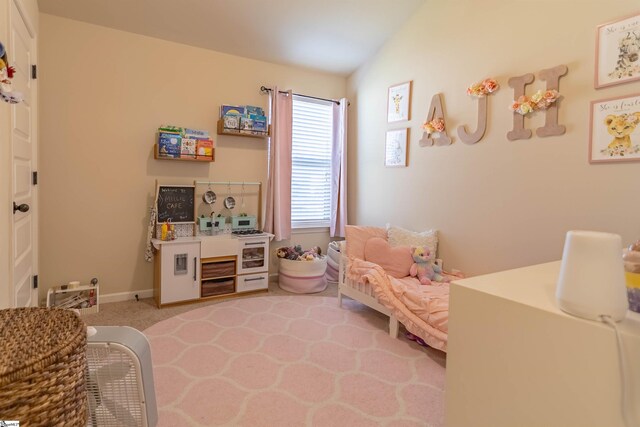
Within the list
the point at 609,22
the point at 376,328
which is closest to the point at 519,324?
the point at 376,328

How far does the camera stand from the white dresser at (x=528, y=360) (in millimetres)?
744

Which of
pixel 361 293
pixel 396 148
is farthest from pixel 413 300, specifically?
pixel 396 148

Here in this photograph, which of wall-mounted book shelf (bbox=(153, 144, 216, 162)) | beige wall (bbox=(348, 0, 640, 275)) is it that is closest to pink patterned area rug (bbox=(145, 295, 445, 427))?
beige wall (bbox=(348, 0, 640, 275))

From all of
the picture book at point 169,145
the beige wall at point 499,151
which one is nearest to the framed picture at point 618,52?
the beige wall at point 499,151

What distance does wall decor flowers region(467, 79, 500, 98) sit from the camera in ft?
8.83

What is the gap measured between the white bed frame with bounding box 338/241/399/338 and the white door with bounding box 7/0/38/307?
2.27 metres

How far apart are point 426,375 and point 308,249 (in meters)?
2.37

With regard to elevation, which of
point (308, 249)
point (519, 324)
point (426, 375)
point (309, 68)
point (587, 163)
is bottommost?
point (426, 375)

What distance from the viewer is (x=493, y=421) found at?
93 centimetres

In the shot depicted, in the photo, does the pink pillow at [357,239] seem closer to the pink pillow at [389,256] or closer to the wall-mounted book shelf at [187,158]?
the pink pillow at [389,256]

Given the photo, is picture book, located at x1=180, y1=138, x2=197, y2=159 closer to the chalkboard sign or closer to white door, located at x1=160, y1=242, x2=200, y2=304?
the chalkboard sign

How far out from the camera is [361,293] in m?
2.93

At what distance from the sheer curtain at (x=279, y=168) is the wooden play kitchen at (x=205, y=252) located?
0.67ft

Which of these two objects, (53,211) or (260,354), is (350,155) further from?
(53,211)
